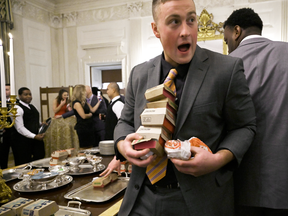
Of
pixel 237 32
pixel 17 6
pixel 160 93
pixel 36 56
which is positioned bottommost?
pixel 160 93

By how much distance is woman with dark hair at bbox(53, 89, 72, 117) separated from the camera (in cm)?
546

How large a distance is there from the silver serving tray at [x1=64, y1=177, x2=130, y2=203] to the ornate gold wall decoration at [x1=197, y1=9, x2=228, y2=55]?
4.87 metres

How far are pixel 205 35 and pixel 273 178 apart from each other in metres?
5.08

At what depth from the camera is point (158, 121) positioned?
2.75 ft

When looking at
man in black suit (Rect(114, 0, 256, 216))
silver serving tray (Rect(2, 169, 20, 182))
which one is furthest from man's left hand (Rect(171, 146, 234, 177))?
silver serving tray (Rect(2, 169, 20, 182))

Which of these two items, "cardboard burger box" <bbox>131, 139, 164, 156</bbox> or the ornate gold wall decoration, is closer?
"cardboard burger box" <bbox>131, 139, 164, 156</bbox>

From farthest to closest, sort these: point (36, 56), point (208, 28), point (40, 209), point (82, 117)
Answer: point (36, 56) < point (208, 28) < point (82, 117) < point (40, 209)

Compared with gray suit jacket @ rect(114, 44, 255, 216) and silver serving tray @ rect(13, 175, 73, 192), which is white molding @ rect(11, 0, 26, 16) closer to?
silver serving tray @ rect(13, 175, 73, 192)

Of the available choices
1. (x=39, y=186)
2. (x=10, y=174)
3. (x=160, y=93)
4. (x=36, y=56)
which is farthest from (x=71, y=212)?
(x=36, y=56)

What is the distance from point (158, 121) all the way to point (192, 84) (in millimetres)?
233

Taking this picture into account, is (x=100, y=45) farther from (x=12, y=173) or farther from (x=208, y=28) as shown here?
(x=12, y=173)

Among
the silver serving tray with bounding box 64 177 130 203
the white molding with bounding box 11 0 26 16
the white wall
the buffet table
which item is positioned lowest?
the buffet table

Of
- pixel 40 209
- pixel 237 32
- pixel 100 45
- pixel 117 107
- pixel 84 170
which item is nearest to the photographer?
pixel 40 209

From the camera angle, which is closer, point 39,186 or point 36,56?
point 39,186
